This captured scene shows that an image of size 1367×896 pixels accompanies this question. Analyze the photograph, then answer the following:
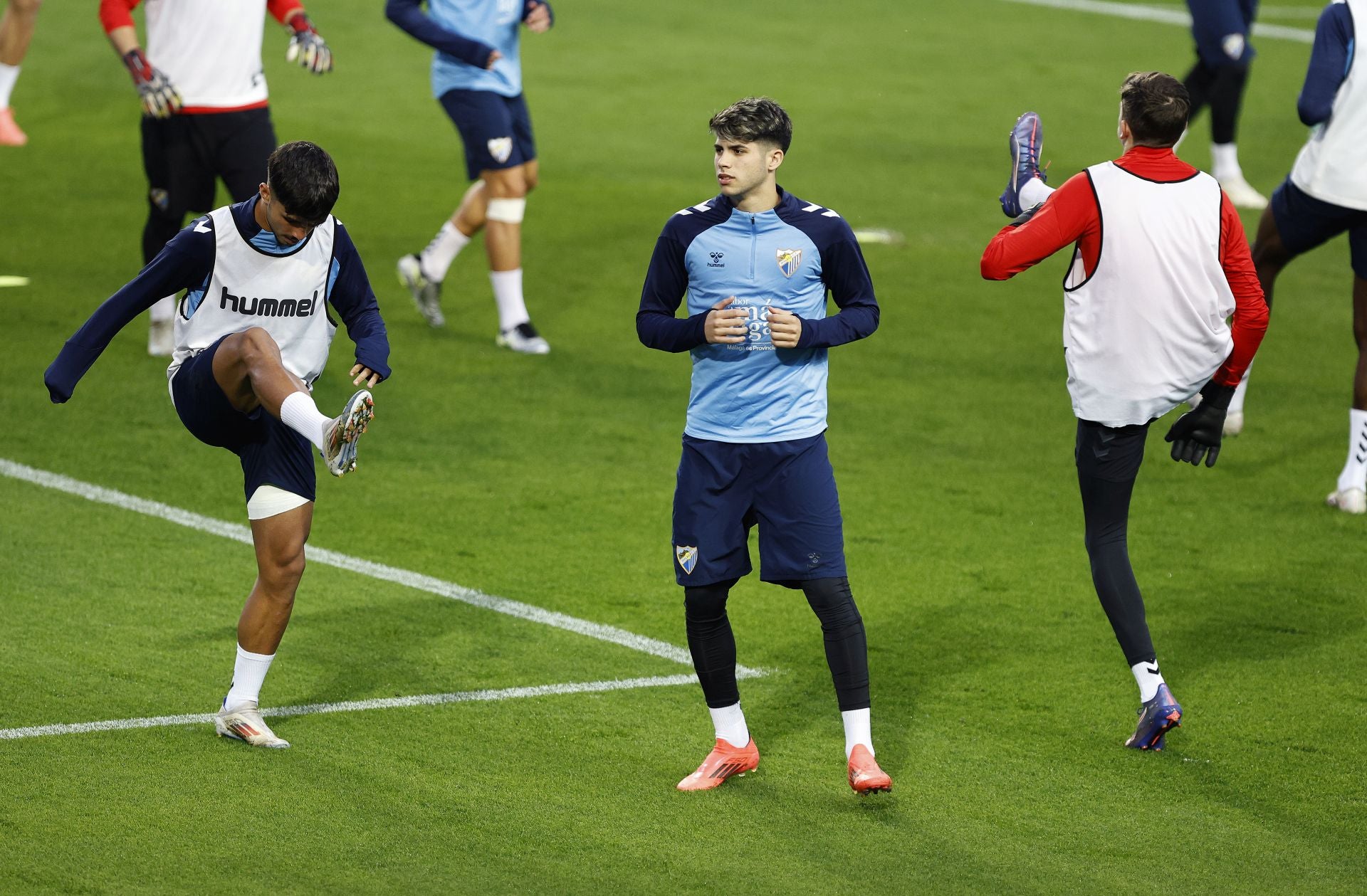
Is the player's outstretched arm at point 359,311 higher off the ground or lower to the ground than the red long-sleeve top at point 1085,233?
lower

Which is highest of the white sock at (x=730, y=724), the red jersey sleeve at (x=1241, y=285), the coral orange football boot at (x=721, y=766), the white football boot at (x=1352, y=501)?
the red jersey sleeve at (x=1241, y=285)

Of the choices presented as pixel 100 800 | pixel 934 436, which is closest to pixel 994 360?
pixel 934 436

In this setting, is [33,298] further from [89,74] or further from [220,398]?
[89,74]

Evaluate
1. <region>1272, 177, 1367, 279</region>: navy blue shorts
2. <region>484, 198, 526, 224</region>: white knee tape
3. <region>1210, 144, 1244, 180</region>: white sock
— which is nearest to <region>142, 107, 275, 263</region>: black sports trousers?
<region>484, 198, 526, 224</region>: white knee tape

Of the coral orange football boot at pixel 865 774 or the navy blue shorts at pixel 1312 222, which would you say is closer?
the coral orange football boot at pixel 865 774

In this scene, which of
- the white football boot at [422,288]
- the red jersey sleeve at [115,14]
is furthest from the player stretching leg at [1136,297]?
the white football boot at [422,288]

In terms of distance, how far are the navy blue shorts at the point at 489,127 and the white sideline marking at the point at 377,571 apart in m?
3.27

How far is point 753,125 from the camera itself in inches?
204

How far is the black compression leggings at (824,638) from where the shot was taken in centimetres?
537

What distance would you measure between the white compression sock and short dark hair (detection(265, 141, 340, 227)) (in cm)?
223

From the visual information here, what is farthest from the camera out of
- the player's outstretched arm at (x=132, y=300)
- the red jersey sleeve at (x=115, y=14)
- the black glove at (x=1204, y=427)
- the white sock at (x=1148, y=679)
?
the red jersey sleeve at (x=115, y=14)

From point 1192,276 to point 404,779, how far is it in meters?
2.90

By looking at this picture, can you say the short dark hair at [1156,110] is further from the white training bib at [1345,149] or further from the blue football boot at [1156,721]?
the white training bib at [1345,149]

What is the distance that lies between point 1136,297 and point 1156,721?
4.47 ft
